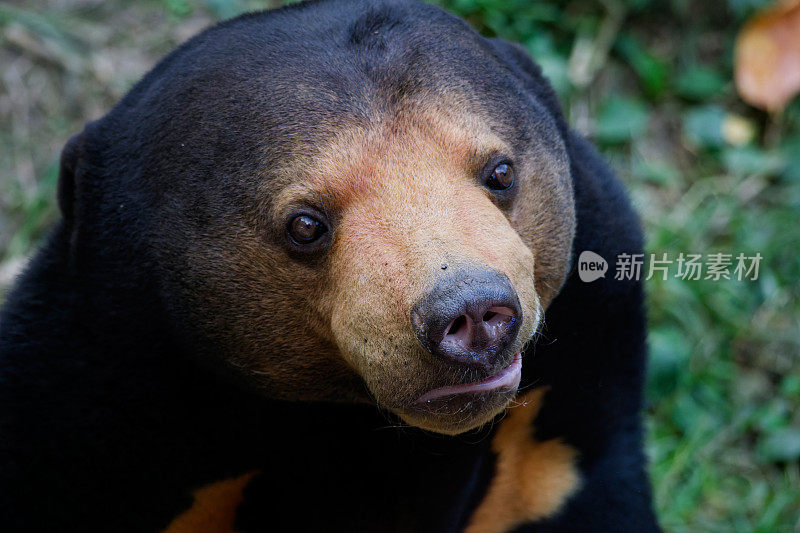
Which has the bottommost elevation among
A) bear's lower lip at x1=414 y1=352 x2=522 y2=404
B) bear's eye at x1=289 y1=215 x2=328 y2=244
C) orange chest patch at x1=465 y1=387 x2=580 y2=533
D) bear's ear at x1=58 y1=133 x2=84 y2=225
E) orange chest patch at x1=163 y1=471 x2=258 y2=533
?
orange chest patch at x1=163 y1=471 x2=258 y2=533

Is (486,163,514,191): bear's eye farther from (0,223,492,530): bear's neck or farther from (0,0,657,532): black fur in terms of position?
(0,223,492,530): bear's neck

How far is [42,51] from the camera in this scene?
227 inches

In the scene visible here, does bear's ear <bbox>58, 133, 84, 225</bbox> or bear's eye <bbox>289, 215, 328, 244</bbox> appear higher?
bear's eye <bbox>289, 215, 328, 244</bbox>

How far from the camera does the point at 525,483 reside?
370 centimetres

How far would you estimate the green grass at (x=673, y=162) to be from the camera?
4.97 meters

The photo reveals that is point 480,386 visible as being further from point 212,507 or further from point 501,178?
point 212,507

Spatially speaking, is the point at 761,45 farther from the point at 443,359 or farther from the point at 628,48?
the point at 443,359

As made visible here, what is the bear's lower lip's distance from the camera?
248cm

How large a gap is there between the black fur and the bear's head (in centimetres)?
1

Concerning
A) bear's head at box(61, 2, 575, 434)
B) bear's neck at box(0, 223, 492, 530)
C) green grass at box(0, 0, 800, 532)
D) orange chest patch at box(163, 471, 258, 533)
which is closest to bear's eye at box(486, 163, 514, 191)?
bear's head at box(61, 2, 575, 434)

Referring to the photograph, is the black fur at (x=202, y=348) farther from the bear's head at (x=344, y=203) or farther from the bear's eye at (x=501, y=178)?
the bear's eye at (x=501, y=178)

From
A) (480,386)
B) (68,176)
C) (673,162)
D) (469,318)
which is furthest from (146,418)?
(673,162)

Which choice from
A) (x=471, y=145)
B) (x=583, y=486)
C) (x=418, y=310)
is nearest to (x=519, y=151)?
(x=471, y=145)

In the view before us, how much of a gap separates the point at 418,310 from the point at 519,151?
0.81 metres
